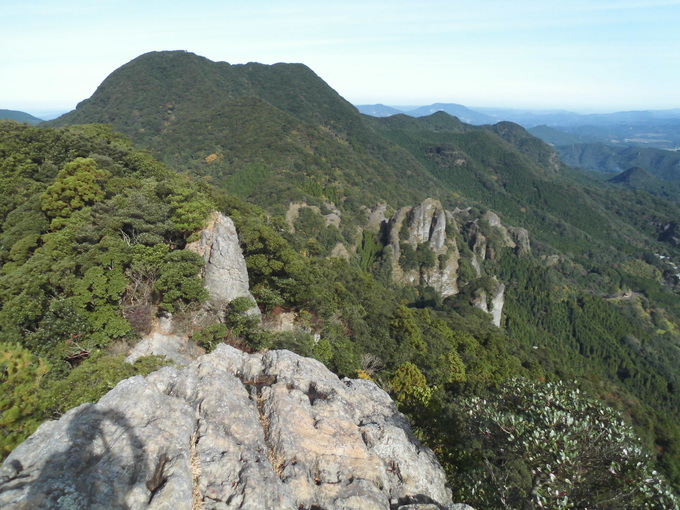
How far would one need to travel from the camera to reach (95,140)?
3625 cm

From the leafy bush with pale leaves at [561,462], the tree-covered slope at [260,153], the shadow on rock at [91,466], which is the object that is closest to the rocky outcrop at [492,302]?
the tree-covered slope at [260,153]

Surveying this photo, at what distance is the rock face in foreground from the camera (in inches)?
339

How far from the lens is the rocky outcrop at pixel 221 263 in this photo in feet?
77.4

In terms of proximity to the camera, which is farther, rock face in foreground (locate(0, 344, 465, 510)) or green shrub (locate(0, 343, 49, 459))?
green shrub (locate(0, 343, 49, 459))

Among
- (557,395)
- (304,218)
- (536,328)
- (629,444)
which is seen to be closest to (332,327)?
(557,395)

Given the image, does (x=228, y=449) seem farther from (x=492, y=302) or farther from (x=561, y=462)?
(x=492, y=302)

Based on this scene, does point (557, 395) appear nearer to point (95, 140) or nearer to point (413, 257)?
point (95, 140)

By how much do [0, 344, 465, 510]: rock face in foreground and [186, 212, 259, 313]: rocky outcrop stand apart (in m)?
7.17

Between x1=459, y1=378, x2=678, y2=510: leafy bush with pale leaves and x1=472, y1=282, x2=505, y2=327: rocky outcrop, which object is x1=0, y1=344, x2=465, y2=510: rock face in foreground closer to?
x1=459, y1=378, x2=678, y2=510: leafy bush with pale leaves

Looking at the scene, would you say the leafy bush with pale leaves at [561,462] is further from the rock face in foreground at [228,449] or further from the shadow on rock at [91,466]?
the shadow on rock at [91,466]

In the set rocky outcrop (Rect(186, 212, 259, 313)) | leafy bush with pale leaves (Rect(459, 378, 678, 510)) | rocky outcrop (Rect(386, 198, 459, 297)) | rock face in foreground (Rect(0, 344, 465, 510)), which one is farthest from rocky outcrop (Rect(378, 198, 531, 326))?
rock face in foreground (Rect(0, 344, 465, 510))

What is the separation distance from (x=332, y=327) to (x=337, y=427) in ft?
54.4

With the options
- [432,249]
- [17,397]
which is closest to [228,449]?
[17,397]

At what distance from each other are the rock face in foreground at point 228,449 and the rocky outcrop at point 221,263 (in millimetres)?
7168
